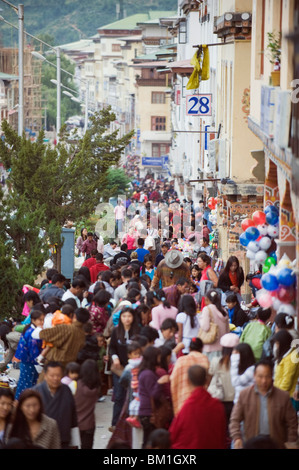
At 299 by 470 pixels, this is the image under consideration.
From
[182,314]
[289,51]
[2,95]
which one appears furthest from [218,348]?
[2,95]

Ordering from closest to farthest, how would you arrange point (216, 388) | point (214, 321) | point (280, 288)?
point (216, 388)
point (214, 321)
point (280, 288)

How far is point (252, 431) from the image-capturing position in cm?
955

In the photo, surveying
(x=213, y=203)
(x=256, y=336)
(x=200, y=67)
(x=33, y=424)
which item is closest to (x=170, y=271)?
(x=256, y=336)

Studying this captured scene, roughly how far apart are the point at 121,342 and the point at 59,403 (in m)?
2.58

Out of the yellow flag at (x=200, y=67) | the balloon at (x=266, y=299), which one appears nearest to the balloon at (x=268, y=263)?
the balloon at (x=266, y=299)

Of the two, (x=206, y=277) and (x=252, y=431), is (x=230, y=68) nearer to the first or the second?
(x=206, y=277)

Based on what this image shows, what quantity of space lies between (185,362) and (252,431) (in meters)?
1.10

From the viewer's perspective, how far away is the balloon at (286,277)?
12766 mm

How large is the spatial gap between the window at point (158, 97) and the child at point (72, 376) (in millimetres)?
72198

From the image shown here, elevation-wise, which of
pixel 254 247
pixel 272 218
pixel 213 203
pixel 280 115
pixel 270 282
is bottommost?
pixel 270 282

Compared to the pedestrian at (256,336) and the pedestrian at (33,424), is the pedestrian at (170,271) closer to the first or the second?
the pedestrian at (256,336)

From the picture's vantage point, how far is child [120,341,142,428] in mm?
10773

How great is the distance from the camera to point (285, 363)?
10789mm

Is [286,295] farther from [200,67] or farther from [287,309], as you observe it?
[200,67]
